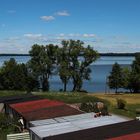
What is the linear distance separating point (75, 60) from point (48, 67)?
6688 mm

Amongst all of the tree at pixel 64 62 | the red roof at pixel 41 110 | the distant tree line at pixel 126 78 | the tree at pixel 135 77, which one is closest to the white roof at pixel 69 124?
the red roof at pixel 41 110

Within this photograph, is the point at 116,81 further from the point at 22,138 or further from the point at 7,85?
the point at 22,138

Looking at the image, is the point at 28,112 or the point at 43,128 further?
the point at 28,112

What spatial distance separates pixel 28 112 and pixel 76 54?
188ft

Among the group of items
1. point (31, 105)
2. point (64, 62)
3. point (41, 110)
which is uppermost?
point (64, 62)

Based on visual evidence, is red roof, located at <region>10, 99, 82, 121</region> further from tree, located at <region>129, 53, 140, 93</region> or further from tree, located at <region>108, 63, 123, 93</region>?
tree, located at <region>108, 63, 123, 93</region>

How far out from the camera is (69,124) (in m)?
26.7

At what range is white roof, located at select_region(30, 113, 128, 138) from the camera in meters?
24.4

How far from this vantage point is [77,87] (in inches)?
3765

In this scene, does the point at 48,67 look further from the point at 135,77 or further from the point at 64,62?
the point at 135,77

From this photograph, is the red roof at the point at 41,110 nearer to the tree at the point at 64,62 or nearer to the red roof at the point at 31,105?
the red roof at the point at 31,105

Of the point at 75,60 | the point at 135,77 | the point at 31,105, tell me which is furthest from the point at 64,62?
the point at 31,105

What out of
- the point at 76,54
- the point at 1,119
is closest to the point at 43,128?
the point at 1,119

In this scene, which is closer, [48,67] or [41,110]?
[41,110]
